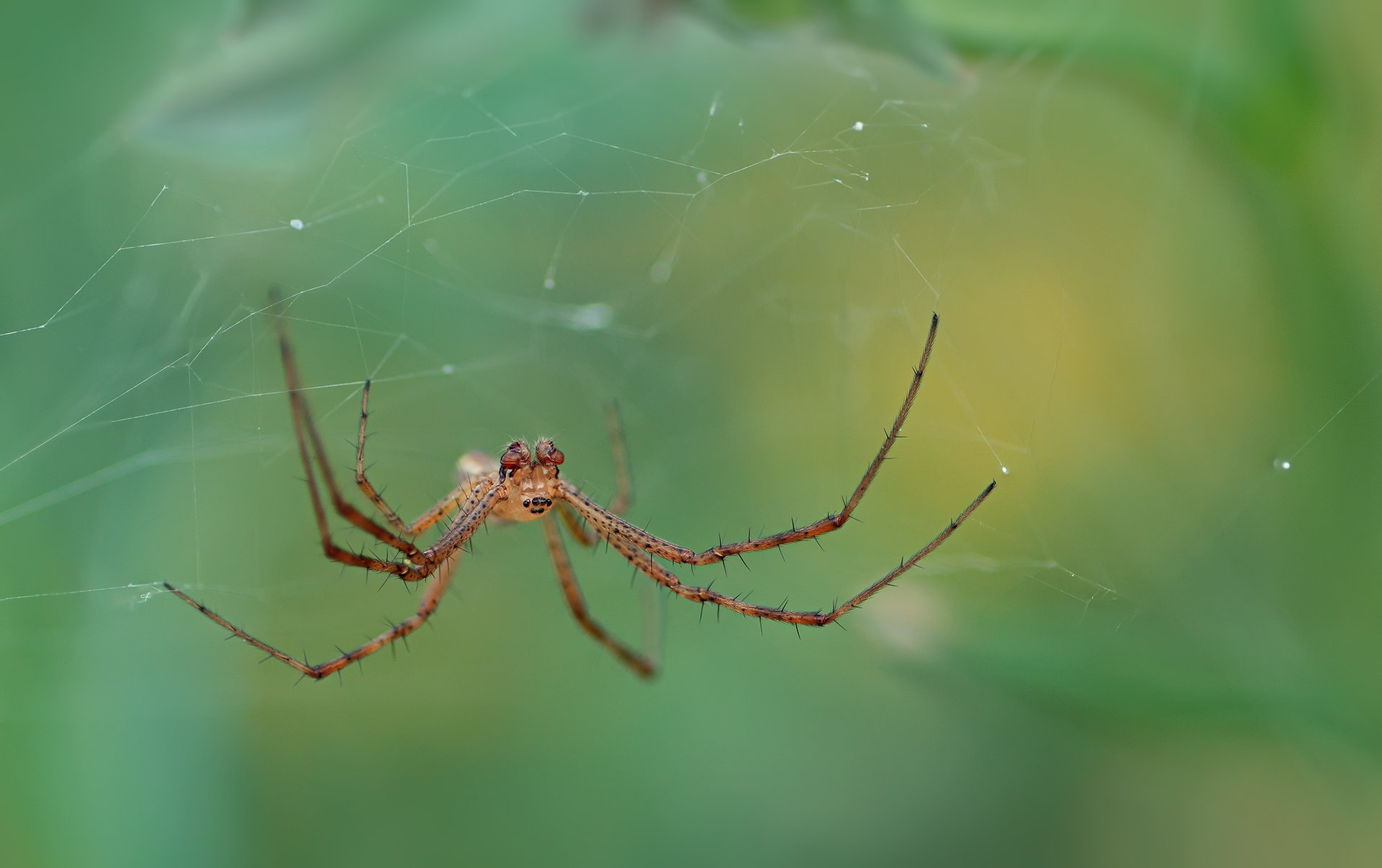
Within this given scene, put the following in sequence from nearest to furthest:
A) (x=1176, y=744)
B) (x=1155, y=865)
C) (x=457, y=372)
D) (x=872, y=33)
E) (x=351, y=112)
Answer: (x=872, y=33)
(x=351, y=112)
(x=1176, y=744)
(x=1155, y=865)
(x=457, y=372)

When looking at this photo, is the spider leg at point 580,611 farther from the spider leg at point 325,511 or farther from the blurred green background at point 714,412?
the spider leg at point 325,511

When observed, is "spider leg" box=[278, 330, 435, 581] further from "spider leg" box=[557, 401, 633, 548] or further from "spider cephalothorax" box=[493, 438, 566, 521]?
"spider leg" box=[557, 401, 633, 548]

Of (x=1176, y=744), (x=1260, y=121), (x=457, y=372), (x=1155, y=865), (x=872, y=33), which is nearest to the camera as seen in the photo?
(x=1260, y=121)

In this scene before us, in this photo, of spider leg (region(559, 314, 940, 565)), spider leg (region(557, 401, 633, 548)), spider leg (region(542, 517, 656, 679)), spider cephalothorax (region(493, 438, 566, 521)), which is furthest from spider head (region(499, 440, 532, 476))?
spider leg (region(557, 401, 633, 548))

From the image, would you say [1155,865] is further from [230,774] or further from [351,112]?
[351,112]

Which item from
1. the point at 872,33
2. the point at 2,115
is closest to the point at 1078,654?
the point at 872,33

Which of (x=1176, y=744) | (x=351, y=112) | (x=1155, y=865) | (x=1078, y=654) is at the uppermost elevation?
(x=351, y=112)

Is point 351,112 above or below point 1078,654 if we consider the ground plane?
above

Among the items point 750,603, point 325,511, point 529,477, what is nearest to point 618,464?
point 529,477
